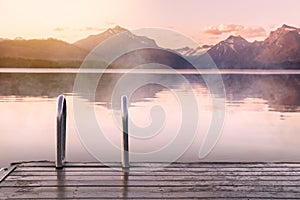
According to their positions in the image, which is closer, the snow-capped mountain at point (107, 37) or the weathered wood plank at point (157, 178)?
the weathered wood plank at point (157, 178)

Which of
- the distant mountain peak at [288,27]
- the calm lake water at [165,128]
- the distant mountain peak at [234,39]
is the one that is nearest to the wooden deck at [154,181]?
the calm lake water at [165,128]

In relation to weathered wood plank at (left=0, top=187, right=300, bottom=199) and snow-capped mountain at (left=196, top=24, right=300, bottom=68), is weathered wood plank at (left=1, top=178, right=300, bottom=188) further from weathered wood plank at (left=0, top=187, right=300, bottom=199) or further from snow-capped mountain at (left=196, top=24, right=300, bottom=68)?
snow-capped mountain at (left=196, top=24, right=300, bottom=68)

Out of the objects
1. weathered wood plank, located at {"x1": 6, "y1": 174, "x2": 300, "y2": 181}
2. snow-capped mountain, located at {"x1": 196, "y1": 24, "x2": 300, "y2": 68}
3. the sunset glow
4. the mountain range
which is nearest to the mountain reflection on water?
the mountain range

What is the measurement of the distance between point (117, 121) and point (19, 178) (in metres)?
4.34

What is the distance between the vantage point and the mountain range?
30.1 feet

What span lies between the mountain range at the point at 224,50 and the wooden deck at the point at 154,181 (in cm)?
638

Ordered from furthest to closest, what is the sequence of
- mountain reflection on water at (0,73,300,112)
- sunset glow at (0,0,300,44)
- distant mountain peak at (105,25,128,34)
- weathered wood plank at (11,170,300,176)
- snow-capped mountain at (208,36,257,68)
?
mountain reflection on water at (0,73,300,112)
snow-capped mountain at (208,36,257,68)
distant mountain peak at (105,25,128,34)
sunset glow at (0,0,300,44)
weathered wood plank at (11,170,300,176)

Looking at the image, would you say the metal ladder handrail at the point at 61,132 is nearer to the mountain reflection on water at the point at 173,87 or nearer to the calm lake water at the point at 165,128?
the calm lake water at the point at 165,128

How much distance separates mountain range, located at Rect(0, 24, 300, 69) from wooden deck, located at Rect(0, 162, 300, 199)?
638cm

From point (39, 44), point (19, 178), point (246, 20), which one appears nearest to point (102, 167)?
point (19, 178)

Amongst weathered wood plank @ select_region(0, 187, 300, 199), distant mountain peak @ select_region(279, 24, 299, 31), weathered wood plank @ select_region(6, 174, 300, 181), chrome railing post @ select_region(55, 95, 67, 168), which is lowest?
weathered wood plank @ select_region(0, 187, 300, 199)

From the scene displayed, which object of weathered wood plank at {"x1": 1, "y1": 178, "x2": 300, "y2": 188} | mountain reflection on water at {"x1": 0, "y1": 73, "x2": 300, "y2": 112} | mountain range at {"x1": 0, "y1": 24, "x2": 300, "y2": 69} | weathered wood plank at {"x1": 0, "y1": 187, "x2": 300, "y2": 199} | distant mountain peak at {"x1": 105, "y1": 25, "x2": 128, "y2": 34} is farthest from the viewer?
mountain reflection on water at {"x1": 0, "y1": 73, "x2": 300, "y2": 112}

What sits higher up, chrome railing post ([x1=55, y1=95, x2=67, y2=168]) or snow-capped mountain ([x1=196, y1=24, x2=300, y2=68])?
snow-capped mountain ([x1=196, y1=24, x2=300, y2=68])

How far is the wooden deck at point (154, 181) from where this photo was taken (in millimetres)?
1976
